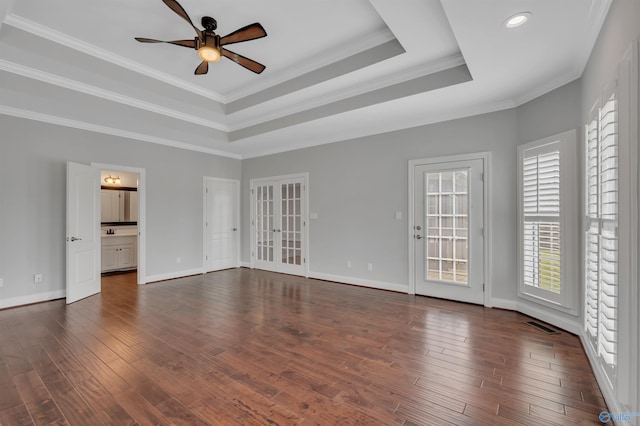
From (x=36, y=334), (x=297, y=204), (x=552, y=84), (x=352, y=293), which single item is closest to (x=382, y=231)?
(x=352, y=293)

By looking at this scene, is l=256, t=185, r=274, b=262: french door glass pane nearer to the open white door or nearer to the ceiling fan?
the open white door

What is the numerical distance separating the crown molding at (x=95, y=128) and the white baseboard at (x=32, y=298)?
256 cm

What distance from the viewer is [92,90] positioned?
378 cm

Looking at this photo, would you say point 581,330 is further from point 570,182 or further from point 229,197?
point 229,197

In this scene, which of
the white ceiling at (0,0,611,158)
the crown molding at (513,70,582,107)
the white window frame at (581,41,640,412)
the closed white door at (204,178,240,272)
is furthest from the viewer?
the closed white door at (204,178,240,272)

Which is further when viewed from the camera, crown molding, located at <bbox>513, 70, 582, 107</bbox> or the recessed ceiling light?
crown molding, located at <bbox>513, 70, 582, 107</bbox>

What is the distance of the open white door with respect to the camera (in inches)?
169

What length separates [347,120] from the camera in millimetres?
4504

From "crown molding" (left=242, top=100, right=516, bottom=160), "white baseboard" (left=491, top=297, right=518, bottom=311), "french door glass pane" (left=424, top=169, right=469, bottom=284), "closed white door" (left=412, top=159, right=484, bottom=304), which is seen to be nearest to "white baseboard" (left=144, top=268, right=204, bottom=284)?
"crown molding" (left=242, top=100, right=516, bottom=160)

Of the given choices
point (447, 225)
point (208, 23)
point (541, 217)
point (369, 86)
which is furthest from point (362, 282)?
point (208, 23)

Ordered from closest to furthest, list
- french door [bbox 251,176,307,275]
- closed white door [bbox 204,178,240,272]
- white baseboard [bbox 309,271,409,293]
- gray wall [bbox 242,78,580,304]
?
gray wall [bbox 242,78,580,304] → white baseboard [bbox 309,271,409,293] → french door [bbox 251,176,307,275] → closed white door [bbox 204,178,240,272]

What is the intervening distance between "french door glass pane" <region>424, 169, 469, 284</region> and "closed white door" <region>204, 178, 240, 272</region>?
445 cm

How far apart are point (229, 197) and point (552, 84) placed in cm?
606

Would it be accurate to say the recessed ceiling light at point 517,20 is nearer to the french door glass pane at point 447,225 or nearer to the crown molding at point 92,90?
the french door glass pane at point 447,225
